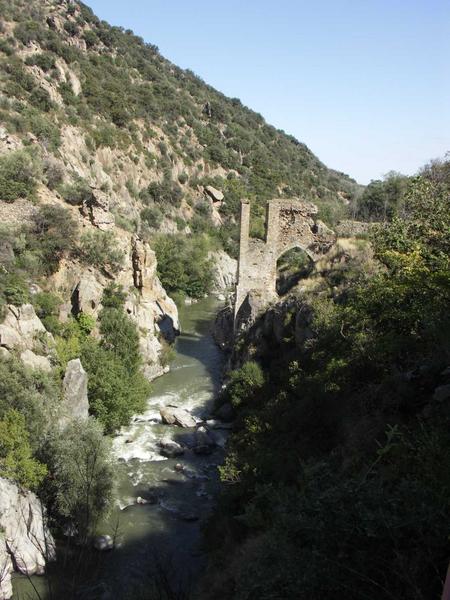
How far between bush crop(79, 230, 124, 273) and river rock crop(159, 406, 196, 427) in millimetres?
9301

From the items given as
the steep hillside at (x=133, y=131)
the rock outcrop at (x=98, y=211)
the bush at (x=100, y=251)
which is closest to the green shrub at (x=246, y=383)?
the bush at (x=100, y=251)

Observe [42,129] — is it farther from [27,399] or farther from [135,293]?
[27,399]

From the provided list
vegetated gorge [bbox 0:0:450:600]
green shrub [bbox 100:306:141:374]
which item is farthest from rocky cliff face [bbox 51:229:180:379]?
green shrub [bbox 100:306:141:374]

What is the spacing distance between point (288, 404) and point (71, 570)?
7.41 metres

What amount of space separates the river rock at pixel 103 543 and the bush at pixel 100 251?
15589 mm

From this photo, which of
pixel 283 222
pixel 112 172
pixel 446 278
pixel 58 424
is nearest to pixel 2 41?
pixel 112 172

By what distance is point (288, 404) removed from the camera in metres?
14.8

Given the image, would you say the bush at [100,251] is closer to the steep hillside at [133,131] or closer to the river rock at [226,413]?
the steep hillside at [133,131]

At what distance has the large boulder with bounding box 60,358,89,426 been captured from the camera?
18.0m

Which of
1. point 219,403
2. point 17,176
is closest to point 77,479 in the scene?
point 219,403

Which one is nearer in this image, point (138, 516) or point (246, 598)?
point (246, 598)

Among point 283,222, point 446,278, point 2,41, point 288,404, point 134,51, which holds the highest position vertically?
point 134,51

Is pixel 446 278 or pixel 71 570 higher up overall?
pixel 446 278

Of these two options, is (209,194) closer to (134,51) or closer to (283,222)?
(134,51)
